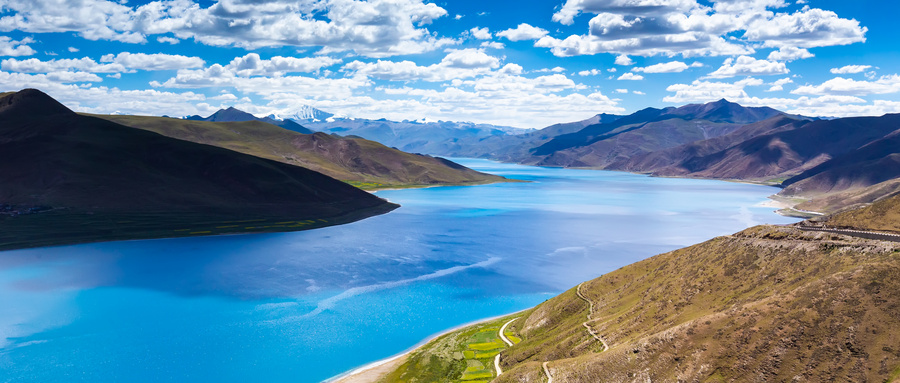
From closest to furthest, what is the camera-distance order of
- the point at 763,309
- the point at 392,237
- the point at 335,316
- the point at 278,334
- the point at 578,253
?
the point at 763,309
the point at 278,334
the point at 335,316
the point at 578,253
the point at 392,237

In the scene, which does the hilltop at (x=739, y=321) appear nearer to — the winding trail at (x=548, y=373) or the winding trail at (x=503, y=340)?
the winding trail at (x=548, y=373)

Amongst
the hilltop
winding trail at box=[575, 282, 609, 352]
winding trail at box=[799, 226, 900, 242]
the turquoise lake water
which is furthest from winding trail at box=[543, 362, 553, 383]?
winding trail at box=[799, 226, 900, 242]

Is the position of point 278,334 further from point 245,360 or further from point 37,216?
point 37,216

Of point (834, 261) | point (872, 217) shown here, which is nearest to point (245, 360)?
point (834, 261)

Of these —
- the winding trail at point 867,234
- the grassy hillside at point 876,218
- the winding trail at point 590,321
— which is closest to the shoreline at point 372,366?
the winding trail at point 590,321

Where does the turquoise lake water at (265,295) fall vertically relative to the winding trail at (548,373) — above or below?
below

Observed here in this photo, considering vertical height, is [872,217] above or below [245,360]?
above

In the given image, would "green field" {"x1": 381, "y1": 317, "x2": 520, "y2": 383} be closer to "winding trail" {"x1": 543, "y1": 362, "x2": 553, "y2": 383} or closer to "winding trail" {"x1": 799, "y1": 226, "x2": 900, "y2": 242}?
"winding trail" {"x1": 543, "y1": 362, "x2": 553, "y2": 383}
